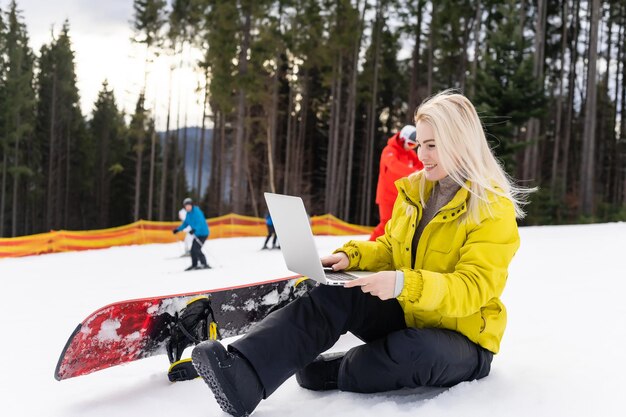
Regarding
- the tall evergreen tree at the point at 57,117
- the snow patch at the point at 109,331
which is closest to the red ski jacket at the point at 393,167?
the snow patch at the point at 109,331

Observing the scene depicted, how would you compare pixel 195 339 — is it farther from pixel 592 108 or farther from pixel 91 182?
pixel 91 182

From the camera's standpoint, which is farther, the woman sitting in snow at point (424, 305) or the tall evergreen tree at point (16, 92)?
the tall evergreen tree at point (16, 92)

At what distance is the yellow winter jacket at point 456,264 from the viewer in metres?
2.04

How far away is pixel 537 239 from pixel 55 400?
8440 mm

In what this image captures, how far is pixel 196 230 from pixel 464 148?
877cm

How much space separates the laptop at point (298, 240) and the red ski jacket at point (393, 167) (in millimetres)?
2605

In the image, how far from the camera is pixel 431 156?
233 cm

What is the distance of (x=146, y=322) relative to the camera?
2.68 metres

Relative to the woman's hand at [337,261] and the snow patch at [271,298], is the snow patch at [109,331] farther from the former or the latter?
the woman's hand at [337,261]

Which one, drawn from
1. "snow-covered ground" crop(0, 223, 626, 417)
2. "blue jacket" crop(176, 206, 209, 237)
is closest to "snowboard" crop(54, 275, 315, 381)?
"snow-covered ground" crop(0, 223, 626, 417)

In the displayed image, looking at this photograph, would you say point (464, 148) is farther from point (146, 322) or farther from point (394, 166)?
point (394, 166)

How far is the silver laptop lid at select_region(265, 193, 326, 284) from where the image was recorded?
2.21 meters

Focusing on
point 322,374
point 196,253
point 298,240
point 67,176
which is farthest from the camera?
point 67,176

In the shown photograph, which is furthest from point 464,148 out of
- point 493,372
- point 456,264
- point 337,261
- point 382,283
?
point 493,372
